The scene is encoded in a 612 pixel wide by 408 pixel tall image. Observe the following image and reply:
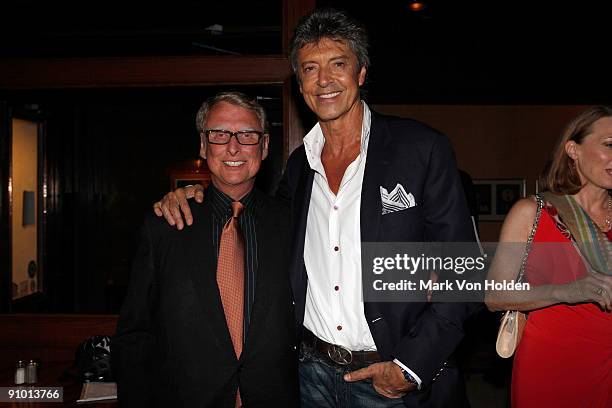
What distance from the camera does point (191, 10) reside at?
14.0ft

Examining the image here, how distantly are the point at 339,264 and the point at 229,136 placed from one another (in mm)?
598

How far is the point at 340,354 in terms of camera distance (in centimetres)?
184

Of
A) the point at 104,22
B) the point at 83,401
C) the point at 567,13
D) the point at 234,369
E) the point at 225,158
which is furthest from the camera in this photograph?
the point at 567,13

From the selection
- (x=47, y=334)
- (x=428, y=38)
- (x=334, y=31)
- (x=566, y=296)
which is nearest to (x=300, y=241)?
(x=334, y=31)

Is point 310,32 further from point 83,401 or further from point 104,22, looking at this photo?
point 104,22

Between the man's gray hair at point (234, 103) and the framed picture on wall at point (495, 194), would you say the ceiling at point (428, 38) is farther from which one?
the framed picture on wall at point (495, 194)

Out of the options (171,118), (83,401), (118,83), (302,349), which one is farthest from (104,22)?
(302,349)

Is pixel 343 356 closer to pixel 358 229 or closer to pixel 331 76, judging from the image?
pixel 358 229

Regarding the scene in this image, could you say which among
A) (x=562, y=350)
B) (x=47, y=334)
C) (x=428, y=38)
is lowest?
(x=47, y=334)

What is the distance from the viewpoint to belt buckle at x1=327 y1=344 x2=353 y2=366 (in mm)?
1827

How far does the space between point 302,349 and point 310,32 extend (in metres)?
1.11

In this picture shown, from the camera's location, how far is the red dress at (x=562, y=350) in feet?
6.68

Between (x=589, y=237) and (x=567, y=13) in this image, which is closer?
(x=589, y=237)

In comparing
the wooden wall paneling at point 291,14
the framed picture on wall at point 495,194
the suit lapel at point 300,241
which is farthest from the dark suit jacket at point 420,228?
the framed picture on wall at point 495,194
